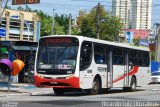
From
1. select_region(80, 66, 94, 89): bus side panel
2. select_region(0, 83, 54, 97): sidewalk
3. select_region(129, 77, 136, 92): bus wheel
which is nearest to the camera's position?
select_region(80, 66, 94, 89): bus side panel

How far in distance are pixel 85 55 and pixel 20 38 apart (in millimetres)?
45742

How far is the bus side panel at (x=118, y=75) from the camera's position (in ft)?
91.5

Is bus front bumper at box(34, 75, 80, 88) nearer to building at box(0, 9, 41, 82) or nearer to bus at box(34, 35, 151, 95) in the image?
bus at box(34, 35, 151, 95)

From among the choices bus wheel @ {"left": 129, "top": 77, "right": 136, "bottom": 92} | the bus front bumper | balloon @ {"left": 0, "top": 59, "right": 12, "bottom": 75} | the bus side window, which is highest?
the bus side window

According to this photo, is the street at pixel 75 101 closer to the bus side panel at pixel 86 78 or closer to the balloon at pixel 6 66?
the bus side panel at pixel 86 78

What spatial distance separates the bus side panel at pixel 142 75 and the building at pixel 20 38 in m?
8.23

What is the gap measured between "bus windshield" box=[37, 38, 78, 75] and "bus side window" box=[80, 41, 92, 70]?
0.41 meters

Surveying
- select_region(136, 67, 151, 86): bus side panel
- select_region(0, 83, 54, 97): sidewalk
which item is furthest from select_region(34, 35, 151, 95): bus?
select_region(136, 67, 151, 86): bus side panel

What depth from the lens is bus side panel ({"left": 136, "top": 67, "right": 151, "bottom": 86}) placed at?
31708 mm

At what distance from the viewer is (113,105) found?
58.9ft

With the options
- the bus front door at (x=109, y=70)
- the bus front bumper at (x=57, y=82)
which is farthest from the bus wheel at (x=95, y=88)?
the bus front bumper at (x=57, y=82)

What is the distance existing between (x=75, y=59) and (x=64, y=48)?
3.00ft

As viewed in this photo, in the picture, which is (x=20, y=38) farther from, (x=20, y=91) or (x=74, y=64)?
(x=74, y=64)

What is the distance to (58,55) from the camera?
24047mm
